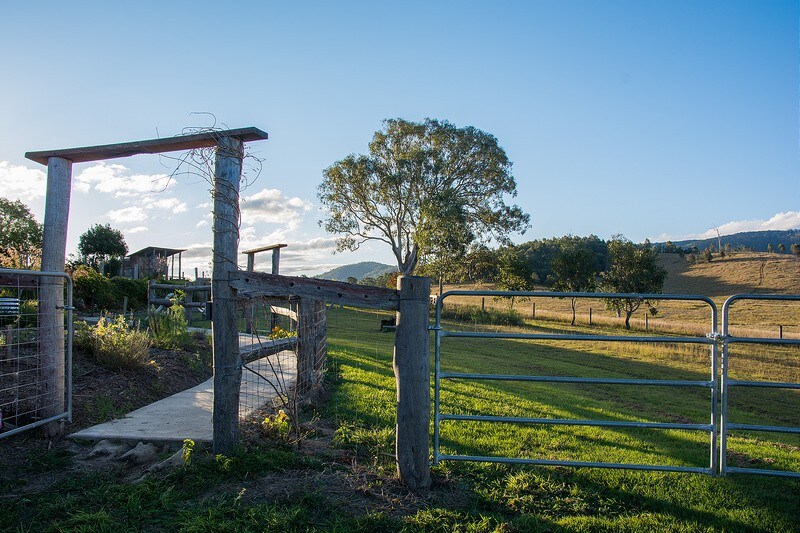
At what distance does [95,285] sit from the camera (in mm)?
17891

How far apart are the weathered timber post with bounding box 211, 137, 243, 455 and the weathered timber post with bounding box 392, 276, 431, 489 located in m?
1.48

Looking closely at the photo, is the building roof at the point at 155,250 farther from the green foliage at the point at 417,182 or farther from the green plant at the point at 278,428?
the green plant at the point at 278,428

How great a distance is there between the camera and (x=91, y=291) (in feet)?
58.4

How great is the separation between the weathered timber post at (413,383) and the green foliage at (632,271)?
3502cm

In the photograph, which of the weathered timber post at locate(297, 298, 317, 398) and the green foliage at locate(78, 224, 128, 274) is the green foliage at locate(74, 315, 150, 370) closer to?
the weathered timber post at locate(297, 298, 317, 398)

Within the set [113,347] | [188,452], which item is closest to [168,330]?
[113,347]

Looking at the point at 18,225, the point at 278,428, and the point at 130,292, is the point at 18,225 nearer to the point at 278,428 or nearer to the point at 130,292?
the point at 130,292

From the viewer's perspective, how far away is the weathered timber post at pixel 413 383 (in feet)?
13.9

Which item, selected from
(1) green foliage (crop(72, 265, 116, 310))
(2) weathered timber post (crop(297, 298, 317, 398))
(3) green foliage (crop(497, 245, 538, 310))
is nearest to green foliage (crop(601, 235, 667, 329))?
(3) green foliage (crop(497, 245, 538, 310))

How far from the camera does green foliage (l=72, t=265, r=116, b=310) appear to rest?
17245mm

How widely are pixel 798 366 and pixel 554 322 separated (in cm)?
1847

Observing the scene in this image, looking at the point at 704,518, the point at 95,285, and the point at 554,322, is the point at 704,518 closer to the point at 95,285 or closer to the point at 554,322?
the point at 95,285

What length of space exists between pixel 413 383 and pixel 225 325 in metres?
1.73

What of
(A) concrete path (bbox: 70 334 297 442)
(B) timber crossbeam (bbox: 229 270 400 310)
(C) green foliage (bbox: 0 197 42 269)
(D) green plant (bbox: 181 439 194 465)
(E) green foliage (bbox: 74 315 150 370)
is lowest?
(A) concrete path (bbox: 70 334 297 442)
